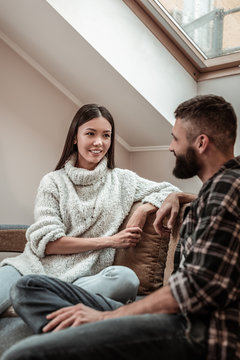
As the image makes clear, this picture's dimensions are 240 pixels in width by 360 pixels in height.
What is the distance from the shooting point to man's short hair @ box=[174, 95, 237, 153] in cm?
121

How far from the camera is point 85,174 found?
6.26 feet

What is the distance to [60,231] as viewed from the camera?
5.75ft

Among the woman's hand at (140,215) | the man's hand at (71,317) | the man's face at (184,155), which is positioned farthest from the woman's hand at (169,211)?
the man's hand at (71,317)

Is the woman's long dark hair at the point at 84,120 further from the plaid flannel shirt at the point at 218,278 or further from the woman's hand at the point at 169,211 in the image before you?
the plaid flannel shirt at the point at 218,278

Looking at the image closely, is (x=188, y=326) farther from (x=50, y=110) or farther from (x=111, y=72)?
(x=50, y=110)

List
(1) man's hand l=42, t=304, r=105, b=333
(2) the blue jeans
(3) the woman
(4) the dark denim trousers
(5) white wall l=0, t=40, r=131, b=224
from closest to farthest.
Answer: (4) the dark denim trousers < (1) man's hand l=42, t=304, r=105, b=333 < (2) the blue jeans < (3) the woman < (5) white wall l=0, t=40, r=131, b=224

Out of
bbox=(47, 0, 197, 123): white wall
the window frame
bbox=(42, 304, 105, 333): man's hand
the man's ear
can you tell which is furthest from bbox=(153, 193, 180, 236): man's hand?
the window frame

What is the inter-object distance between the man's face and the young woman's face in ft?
2.33

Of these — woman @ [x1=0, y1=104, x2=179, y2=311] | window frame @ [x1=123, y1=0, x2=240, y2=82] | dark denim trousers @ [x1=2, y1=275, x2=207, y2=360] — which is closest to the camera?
dark denim trousers @ [x1=2, y1=275, x2=207, y2=360]

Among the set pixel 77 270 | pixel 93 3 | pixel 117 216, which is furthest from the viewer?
pixel 93 3

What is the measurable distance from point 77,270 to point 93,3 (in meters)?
1.28

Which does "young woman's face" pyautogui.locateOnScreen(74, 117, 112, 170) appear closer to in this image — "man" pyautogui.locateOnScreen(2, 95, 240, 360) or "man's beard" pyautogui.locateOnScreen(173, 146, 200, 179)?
"man's beard" pyautogui.locateOnScreen(173, 146, 200, 179)

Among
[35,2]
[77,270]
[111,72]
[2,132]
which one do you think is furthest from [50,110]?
[77,270]

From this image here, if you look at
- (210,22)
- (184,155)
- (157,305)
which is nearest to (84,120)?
(184,155)
